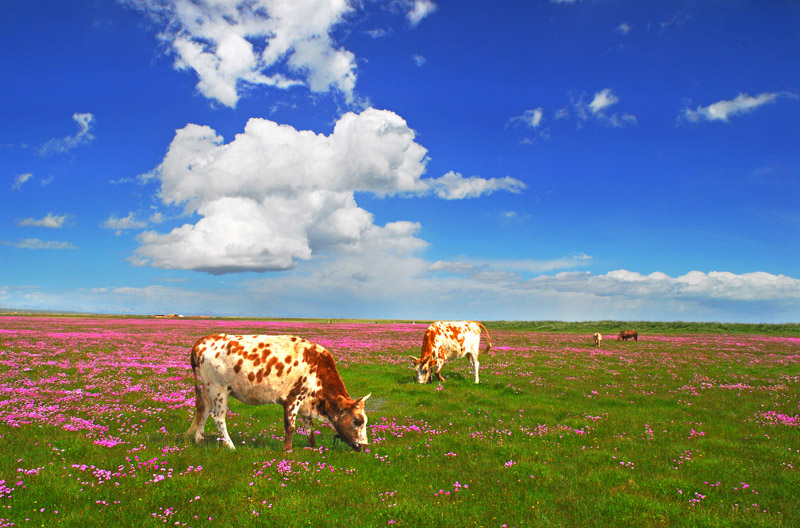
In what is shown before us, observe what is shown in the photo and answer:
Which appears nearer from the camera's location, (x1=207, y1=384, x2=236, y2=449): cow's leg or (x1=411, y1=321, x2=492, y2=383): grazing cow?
(x1=207, y1=384, x2=236, y2=449): cow's leg

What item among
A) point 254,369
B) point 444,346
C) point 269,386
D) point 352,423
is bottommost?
point 352,423

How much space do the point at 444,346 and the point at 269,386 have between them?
12.1 m

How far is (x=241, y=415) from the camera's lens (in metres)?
13.8

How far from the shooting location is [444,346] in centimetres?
2078

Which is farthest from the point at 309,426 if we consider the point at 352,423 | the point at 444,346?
the point at 444,346

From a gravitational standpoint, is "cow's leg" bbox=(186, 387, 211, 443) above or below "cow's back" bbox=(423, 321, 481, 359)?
below

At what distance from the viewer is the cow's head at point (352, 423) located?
33.2 ft

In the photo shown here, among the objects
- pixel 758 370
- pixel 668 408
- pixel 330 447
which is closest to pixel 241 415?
pixel 330 447

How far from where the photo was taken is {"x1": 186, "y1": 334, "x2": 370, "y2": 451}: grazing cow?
399 inches

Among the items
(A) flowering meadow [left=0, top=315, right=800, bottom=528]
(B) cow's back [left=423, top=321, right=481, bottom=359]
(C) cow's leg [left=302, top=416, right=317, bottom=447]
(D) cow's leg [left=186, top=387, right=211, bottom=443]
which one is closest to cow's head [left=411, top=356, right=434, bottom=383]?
(B) cow's back [left=423, top=321, right=481, bottom=359]

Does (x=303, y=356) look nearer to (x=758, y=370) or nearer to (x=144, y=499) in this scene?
(x=144, y=499)

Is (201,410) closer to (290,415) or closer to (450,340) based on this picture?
(290,415)

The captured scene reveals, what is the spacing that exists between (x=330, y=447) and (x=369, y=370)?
44.7ft

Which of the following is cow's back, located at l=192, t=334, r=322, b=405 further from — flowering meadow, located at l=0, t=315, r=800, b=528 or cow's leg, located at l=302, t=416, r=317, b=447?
flowering meadow, located at l=0, t=315, r=800, b=528
